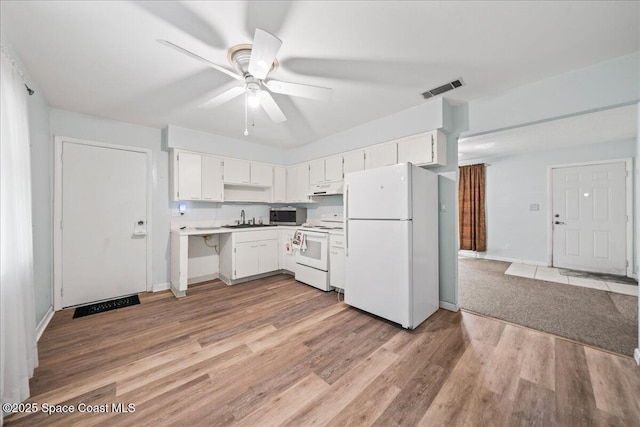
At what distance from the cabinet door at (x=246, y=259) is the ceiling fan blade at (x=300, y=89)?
2550mm

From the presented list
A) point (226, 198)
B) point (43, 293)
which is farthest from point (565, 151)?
point (43, 293)

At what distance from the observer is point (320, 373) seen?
181cm

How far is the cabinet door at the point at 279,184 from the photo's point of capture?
470cm

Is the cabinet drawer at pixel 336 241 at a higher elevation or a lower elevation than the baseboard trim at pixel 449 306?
higher

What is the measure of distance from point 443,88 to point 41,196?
4.43 metres

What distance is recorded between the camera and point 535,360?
6.44 ft

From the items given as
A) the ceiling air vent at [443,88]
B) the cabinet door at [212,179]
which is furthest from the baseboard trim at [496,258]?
the cabinet door at [212,179]

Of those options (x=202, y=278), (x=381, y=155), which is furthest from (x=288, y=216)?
(x=381, y=155)

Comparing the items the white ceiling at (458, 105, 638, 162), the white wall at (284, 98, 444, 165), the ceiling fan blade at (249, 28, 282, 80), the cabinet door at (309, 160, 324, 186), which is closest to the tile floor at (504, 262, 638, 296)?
the white ceiling at (458, 105, 638, 162)

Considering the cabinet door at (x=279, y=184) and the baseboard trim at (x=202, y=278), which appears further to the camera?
the cabinet door at (x=279, y=184)

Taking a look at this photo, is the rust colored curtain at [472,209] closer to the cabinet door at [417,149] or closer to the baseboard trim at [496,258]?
the baseboard trim at [496,258]

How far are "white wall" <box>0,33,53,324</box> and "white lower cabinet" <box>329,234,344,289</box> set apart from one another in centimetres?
318

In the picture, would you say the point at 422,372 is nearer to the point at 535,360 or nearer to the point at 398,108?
the point at 535,360

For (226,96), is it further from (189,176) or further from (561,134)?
(561,134)
